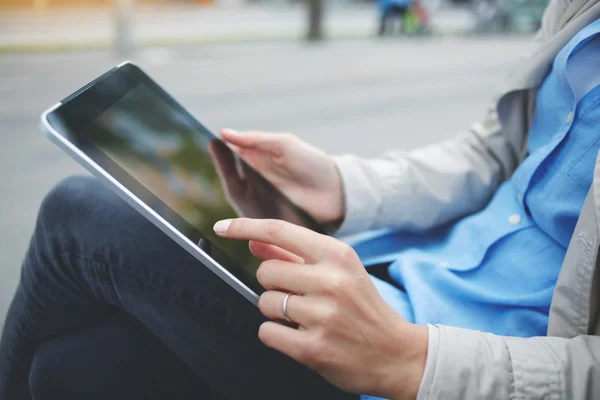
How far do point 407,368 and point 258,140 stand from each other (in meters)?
0.65

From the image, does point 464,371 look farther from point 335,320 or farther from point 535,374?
point 335,320

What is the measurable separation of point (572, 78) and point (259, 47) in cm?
885

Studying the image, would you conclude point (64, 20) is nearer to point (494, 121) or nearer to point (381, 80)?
point (381, 80)

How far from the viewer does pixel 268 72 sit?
23.5 feet

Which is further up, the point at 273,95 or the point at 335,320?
the point at 335,320

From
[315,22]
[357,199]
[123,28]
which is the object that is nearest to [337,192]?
[357,199]

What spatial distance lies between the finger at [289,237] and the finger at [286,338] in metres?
0.10

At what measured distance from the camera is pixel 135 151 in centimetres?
81

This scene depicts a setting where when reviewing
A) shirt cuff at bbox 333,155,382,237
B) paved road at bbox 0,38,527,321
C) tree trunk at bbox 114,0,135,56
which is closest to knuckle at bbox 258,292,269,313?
shirt cuff at bbox 333,155,382,237

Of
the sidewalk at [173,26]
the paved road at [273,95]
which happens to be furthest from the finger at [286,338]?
the sidewalk at [173,26]

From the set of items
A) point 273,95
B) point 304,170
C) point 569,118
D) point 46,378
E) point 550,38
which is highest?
point 550,38

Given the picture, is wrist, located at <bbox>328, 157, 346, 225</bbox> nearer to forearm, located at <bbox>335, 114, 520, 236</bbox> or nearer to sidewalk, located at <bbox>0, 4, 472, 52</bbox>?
forearm, located at <bbox>335, 114, 520, 236</bbox>

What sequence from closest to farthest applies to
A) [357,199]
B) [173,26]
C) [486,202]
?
[357,199]
[486,202]
[173,26]

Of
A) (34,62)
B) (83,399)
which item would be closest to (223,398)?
(83,399)
